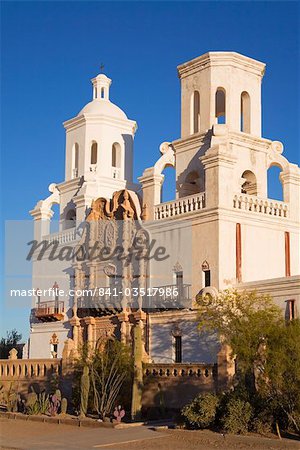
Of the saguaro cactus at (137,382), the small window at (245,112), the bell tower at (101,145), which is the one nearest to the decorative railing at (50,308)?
the bell tower at (101,145)

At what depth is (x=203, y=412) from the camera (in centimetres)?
1895

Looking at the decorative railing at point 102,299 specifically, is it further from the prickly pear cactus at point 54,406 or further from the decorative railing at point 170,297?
the prickly pear cactus at point 54,406


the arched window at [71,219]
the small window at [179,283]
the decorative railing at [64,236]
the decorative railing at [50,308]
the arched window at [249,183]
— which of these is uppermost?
the arched window at [249,183]

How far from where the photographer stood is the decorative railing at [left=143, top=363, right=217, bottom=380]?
76.3 ft

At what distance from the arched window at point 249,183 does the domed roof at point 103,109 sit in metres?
9.64

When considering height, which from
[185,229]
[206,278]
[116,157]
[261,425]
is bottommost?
[261,425]

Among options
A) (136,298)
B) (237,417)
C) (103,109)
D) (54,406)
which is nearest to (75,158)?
(103,109)

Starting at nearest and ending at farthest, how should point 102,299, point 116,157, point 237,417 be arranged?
point 237,417 → point 102,299 → point 116,157

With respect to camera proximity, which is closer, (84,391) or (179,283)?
(84,391)

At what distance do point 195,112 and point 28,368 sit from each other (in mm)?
13684

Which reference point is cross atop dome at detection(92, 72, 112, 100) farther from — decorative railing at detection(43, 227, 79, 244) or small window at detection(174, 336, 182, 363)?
Result: small window at detection(174, 336, 182, 363)

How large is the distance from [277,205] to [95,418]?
42.3ft

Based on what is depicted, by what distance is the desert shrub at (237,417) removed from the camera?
18.2m

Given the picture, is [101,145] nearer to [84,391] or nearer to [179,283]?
[179,283]
